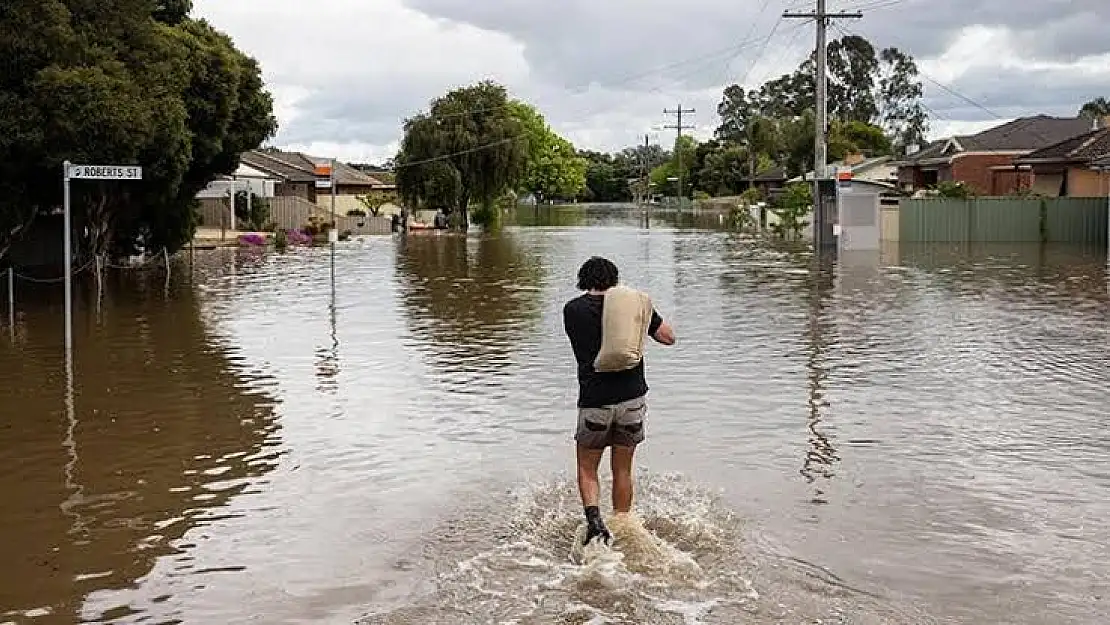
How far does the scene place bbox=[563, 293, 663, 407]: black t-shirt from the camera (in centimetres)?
720

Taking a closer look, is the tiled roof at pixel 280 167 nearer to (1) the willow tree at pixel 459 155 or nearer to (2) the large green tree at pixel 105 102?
(1) the willow tree at pixel 459 155

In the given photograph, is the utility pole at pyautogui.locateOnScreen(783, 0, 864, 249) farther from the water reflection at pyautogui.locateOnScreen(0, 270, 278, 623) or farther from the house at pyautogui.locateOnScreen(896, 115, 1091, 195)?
the water reflection at pyautogui.locateOnScreen(0, 270, 278, 623)

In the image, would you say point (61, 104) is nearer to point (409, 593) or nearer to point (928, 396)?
point (928, 396)

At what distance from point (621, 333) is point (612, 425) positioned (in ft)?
1.72

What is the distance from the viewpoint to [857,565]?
23.1 feet

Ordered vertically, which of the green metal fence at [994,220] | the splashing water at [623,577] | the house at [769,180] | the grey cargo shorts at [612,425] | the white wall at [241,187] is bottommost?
the splashing water at [623,577]

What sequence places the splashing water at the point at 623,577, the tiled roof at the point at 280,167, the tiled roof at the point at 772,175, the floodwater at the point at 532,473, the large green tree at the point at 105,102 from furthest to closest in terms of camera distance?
the tiled roof at the point at 772,175, the tiled roof at the point at 280,167, the large green tree at the point at 105,102, the floodwater at the point at 532,473, the splashing water at the point at 623,577

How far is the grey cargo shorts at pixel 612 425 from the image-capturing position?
7.22 metres

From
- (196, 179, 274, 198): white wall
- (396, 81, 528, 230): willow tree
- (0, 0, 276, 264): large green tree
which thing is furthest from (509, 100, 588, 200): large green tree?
Result: (0, 0, 276, 264): large green tree

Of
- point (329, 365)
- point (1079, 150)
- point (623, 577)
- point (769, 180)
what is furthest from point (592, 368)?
point (769, 180)

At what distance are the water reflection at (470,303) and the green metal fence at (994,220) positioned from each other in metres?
13.5

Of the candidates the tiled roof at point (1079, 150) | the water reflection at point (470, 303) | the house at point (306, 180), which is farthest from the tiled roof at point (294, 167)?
the tiled roof at point (1079, 150)

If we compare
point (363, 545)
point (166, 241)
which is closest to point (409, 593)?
point (363, 545)

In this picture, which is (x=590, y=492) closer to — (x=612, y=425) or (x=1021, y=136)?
(x=612, y=425)
